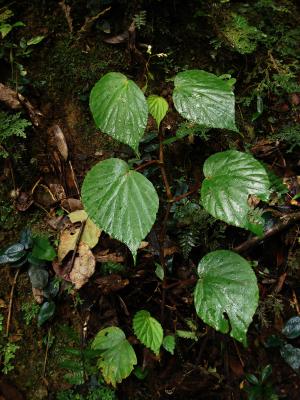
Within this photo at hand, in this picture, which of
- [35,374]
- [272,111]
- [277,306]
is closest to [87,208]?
[35,374]

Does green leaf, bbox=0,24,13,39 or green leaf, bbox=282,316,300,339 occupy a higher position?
green leaf, bbox=0,24,13,39

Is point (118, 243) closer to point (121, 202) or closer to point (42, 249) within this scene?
point (42, 249)

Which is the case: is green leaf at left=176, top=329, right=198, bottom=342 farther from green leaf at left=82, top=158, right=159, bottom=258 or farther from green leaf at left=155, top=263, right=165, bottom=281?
green leaf at left=82, top=158, right=159, bottom=258

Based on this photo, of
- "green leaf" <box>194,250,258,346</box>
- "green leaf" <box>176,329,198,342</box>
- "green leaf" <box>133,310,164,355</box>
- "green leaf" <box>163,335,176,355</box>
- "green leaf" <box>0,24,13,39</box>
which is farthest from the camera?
"green leaf" <box>0,24,13,39</box>

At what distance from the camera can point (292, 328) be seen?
2.02 meters

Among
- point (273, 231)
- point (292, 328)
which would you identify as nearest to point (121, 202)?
point (273, 231)

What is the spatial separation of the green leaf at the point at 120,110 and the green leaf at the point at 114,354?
102 centimetres

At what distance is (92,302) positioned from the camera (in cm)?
202

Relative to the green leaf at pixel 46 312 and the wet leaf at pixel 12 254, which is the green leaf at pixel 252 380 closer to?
the green leaf at pixel 46 312

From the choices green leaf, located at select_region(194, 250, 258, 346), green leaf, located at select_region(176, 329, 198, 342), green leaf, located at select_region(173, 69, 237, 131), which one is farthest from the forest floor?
green leaf, located at select_region(173, 69, 237, 131)

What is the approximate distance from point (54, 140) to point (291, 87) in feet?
4.84

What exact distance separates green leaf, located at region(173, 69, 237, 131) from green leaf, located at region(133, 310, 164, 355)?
3.23 feet

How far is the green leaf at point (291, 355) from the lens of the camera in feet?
6.53

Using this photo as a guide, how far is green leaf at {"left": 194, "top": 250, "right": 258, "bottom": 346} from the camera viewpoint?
1.43 meters
